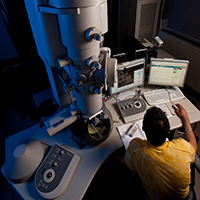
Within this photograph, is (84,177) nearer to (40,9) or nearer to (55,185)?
(55,185)

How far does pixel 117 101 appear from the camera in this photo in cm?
162

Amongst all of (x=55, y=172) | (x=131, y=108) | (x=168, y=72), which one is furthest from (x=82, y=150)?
(x=168, y=72)

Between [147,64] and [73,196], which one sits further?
[147,64]

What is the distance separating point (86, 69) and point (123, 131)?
0.70m

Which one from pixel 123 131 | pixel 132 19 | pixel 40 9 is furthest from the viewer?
pixel 132 19

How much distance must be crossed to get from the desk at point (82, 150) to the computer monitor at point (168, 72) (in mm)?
221

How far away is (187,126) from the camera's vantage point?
1366mm

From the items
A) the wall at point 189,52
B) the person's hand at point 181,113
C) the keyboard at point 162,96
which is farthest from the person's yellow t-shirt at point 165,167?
the wall at point 189,52

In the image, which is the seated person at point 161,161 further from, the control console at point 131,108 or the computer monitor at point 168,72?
the computer monitor at point 168,72

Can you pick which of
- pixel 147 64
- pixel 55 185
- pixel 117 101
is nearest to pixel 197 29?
pixel 147 64

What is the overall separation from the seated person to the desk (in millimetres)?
303

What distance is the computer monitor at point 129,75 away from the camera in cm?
152

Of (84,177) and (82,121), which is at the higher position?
(82,121)

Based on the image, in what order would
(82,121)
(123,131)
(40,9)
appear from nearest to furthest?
1. (40,9)
2. (82,121)
3. (123,131)
